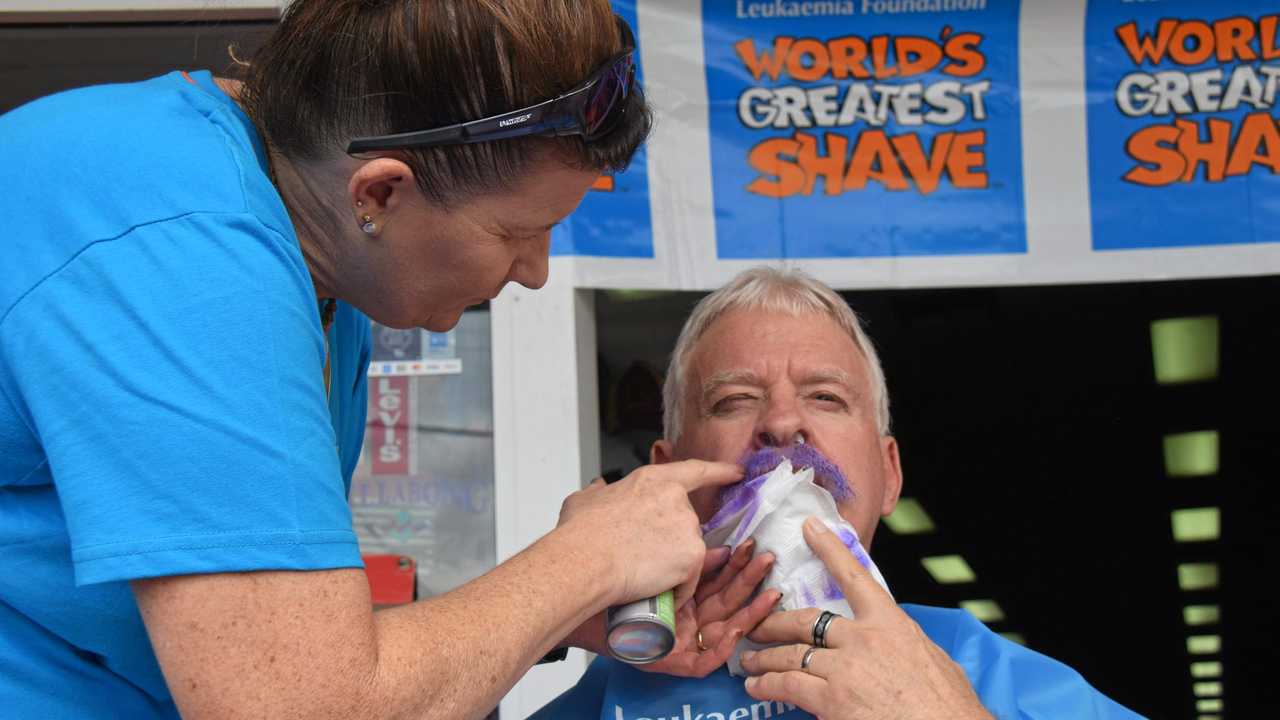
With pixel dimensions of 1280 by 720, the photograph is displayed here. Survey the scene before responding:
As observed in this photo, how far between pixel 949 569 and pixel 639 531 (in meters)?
8.02

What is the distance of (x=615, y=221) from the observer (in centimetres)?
285

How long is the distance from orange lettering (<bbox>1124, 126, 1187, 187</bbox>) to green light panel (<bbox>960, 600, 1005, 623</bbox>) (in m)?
→ 6.50

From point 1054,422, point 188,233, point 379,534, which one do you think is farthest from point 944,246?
point 1054,422

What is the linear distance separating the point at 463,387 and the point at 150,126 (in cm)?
192

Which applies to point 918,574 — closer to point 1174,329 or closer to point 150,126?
point 1174,329

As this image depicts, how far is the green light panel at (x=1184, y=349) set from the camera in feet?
18.1

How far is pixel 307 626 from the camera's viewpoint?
94 centimetres

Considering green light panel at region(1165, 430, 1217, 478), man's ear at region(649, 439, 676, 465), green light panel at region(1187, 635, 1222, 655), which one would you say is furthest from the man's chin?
green light panel at region(1187, 635, 1222, 655)

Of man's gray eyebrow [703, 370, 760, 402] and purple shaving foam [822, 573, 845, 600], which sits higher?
man's gray eyebrow [703, 370, 760, 402]

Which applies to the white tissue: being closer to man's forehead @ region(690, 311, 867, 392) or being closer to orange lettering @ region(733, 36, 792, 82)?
man's forehead @ region(690, 311, 867, 392)

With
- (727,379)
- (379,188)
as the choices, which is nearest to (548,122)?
(379,188)

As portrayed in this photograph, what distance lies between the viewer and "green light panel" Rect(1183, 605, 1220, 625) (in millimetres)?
10312

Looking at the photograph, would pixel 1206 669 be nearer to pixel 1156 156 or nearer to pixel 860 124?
pixel 1156 156

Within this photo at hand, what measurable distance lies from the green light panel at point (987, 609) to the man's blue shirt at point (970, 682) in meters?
7.27
